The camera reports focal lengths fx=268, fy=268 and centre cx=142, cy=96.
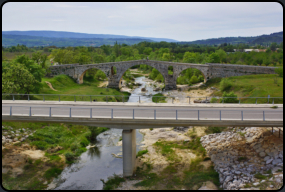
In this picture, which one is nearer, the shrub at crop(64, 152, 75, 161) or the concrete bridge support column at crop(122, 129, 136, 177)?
the concrete bridge support column at crop(122, 129, 136, 177)

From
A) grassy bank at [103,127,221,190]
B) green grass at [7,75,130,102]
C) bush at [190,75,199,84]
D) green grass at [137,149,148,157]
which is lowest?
grassy bank at [103,127,221,190]

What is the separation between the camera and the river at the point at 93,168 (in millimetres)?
28312

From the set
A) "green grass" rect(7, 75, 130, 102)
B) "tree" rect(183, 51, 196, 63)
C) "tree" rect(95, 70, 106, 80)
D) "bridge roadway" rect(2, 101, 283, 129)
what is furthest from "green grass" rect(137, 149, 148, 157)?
"tree" rect(183, 51, 196, 63)

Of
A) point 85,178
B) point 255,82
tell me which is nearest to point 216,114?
point 85,178

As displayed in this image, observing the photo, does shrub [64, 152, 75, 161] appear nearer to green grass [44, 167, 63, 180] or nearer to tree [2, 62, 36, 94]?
green grass [44, 167, 63, 180]

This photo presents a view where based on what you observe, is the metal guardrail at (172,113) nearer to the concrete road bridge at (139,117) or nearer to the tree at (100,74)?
the concrete road bridge at (139,117)

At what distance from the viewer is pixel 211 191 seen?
24969mm

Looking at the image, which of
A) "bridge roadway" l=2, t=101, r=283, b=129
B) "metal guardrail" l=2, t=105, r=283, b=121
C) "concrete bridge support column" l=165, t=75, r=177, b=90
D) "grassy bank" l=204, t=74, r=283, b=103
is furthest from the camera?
"concrete bridge support column" l=165, t=75, r=177, b=90

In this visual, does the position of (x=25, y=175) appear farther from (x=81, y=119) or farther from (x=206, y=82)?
(x=206, y=82)

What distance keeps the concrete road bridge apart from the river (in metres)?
3.25

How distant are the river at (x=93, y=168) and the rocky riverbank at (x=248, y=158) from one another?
11045 mm

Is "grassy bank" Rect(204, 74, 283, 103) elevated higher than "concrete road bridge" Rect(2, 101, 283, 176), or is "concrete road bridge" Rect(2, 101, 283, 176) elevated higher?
"grassy bank" Rect(204, 74, 283, 103)

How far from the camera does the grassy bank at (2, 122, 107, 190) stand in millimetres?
28422

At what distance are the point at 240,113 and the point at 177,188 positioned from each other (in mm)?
10145
